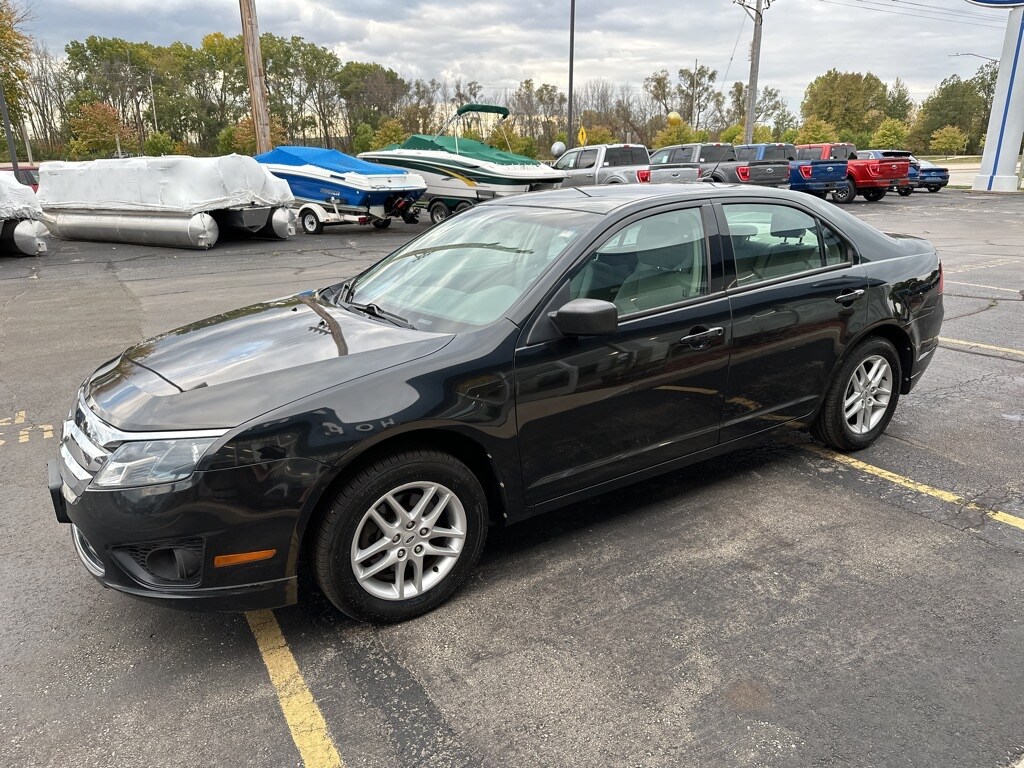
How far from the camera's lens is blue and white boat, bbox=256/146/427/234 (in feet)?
54.7

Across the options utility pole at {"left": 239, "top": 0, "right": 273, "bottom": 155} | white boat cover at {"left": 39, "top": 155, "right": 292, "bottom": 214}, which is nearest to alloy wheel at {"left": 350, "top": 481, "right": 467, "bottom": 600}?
white boat cover at {"left": 39, "top": 155, "right": 292, "bottom": 214}

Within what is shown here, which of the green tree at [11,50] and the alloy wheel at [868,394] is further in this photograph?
the green tree at [11,50]

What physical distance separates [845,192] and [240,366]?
1004 inches

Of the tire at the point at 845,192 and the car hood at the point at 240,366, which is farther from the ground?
the car hood at the point at 240,366

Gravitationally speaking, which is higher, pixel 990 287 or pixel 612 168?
pixel 612 168

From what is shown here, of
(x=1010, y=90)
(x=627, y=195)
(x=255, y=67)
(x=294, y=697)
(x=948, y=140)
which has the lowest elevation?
(x=294, y=697)

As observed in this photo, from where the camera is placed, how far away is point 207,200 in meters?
14.3

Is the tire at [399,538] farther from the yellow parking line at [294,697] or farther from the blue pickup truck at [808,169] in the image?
the blue pickup truck at [808,169]

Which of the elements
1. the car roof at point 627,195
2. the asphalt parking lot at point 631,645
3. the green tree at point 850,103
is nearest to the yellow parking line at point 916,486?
the asphalt parking lot at point 631,645

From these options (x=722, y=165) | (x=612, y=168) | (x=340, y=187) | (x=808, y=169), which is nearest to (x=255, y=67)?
(x=340, y=187)

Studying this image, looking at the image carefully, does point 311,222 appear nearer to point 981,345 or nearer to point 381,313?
point 981,345

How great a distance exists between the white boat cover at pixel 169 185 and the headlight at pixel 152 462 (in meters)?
13.0

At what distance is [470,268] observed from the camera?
11.6 feet

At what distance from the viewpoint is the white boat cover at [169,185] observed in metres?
14.0
